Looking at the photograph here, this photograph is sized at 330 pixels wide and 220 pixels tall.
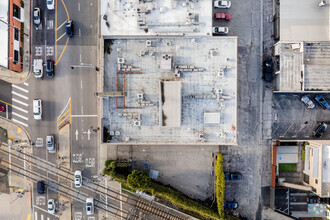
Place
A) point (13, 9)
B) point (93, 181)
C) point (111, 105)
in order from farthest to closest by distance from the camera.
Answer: point (93, 181) → point (13, 9) → point (111, 105)

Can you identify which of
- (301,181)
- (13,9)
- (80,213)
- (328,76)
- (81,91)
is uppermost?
(13,9)

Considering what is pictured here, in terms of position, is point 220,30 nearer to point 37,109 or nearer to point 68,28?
point 68,28

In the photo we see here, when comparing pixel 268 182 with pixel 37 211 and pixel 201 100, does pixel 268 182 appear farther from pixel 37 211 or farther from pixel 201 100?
pixel 37 211

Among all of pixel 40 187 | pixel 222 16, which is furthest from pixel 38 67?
pixel 222 16

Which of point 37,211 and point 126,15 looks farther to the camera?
point 37,211

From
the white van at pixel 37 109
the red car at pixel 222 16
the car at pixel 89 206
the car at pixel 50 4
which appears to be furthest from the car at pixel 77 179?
the red car at pixel 222 16

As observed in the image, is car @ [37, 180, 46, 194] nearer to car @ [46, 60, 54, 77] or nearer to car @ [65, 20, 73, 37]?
car @ [46, 60, 54, 77]

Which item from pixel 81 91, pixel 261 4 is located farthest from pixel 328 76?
pixel 81 91
